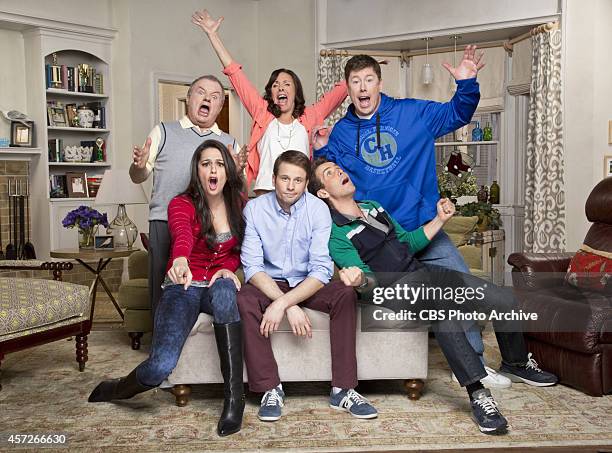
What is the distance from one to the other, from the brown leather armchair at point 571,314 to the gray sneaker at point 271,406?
150cm

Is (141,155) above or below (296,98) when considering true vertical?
below

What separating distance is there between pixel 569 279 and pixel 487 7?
342 centimetres

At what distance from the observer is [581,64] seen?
663 cm

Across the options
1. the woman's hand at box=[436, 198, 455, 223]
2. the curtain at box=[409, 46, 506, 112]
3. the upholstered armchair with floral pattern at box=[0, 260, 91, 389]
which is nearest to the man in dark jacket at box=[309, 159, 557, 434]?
the woman's hand at box=[436, 198, 455, 223]

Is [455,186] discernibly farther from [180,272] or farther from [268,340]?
[180,272]

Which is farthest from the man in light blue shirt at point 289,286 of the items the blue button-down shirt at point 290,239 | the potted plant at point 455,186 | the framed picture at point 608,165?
the potted plant at point 455,186

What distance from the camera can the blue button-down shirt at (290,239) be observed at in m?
3.65

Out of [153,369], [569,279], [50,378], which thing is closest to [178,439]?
[153,369]

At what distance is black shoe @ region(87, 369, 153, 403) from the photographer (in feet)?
11.6

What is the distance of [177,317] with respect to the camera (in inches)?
140

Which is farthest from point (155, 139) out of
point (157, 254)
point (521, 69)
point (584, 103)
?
point (521, 69)

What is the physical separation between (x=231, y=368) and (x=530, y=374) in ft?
5.53

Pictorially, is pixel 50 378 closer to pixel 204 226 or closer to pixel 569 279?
pixel 204 226

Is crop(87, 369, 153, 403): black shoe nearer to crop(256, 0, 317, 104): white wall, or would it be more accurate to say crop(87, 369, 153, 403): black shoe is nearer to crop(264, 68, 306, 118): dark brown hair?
crop(264, 68, 306, 118): dark brown hair
